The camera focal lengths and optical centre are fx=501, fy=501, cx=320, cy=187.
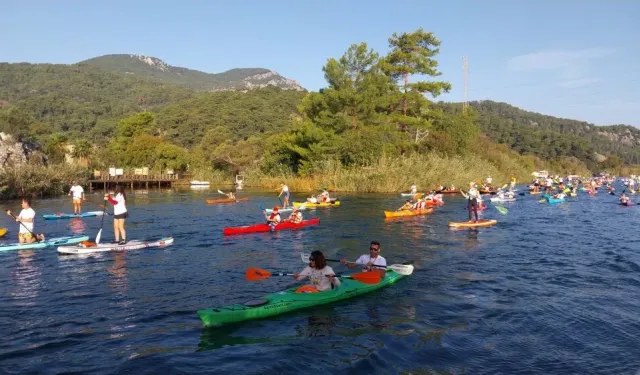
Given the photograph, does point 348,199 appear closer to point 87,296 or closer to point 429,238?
point 429,238

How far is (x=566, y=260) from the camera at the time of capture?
15758mm

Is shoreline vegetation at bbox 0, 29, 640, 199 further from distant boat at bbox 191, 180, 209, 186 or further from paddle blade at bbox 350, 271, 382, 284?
paddle blade at bbox 350, 271, 382, 284

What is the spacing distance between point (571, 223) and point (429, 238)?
32.3 feet

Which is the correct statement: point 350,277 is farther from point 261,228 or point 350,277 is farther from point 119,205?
point 261,228

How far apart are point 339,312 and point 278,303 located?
1393mm

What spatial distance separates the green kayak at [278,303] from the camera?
8984 millimetres

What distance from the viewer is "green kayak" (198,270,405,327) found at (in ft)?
29.5

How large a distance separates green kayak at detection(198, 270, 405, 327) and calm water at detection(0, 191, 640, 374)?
7.2 inches

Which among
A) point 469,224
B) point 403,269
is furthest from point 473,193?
point 403,269

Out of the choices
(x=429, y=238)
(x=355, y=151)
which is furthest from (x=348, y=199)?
(x=429, y=238)

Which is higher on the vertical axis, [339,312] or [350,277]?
[350,277]

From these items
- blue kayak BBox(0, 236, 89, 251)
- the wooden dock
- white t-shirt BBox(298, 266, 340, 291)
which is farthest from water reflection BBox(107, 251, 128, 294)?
the wooden dock

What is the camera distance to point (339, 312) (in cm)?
1041

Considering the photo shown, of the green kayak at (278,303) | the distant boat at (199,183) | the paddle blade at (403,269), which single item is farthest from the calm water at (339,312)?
the distant boat at (199,183)
